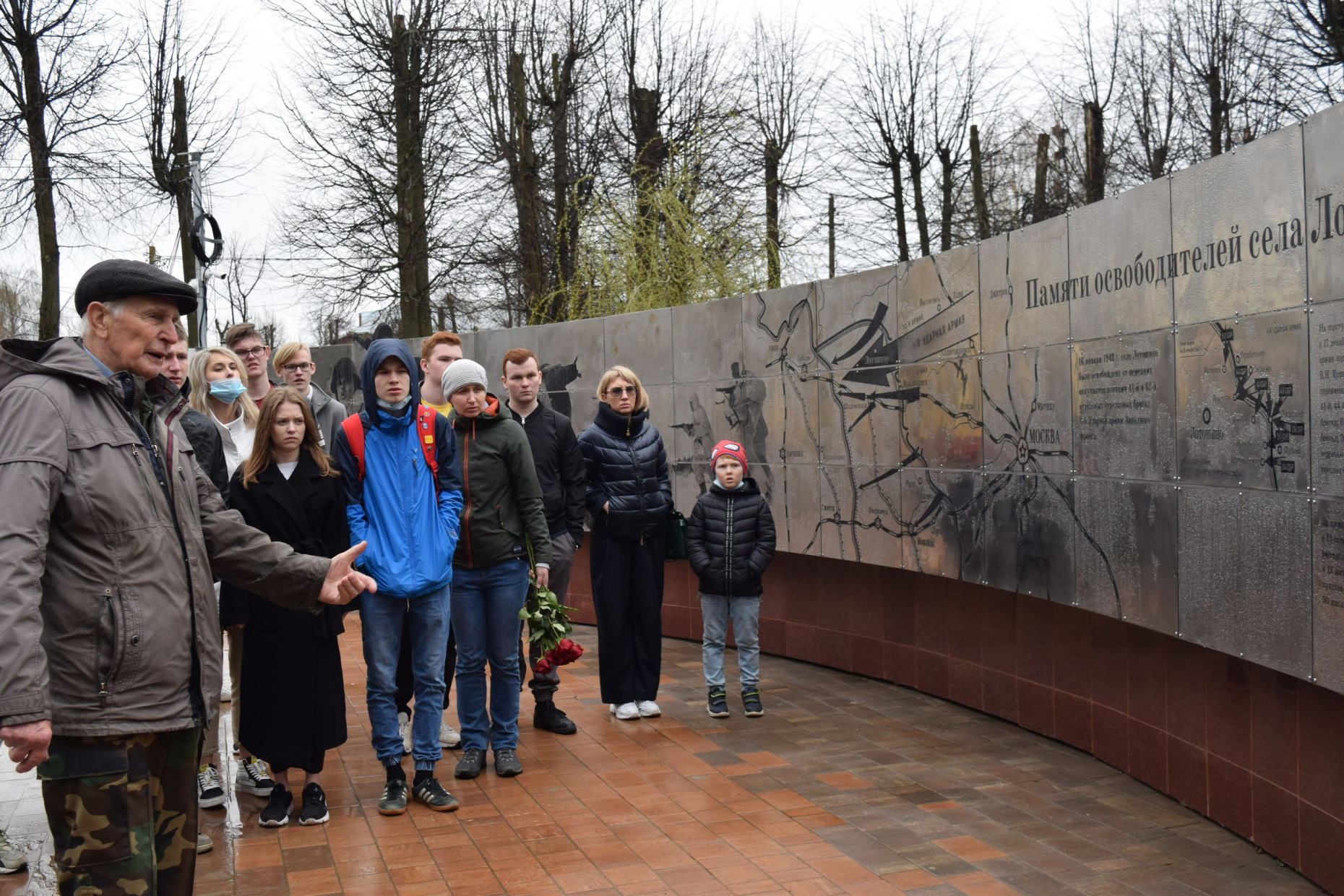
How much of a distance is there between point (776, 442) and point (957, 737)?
2.61 meters

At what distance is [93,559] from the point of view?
2.98 metres

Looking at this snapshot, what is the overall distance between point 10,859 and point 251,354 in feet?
9.15

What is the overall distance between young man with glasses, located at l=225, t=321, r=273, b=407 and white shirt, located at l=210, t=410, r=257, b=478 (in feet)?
1.28

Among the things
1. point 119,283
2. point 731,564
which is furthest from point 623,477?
point 119,283

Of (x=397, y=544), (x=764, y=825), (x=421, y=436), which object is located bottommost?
(x=764, y=825)

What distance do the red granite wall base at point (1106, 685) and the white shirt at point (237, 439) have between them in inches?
155

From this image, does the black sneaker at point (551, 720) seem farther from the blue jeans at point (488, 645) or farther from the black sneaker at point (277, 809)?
the black sneaker at point (277, 809)

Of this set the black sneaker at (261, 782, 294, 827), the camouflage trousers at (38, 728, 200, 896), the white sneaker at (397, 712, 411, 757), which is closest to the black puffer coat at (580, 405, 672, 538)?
the white sneaker at (397, 712, 411, 757)

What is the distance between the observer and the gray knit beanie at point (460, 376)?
6.14 meters

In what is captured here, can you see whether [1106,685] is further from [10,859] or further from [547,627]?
[10,859]

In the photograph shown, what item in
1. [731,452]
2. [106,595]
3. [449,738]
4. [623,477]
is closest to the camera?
[106,595]

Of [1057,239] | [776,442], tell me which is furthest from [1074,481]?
[776,442]

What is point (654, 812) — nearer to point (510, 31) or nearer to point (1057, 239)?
point (1057, 239)

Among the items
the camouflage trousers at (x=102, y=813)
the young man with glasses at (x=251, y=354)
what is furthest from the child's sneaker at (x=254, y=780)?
the camouflage trousers at (x=102, y=813)
